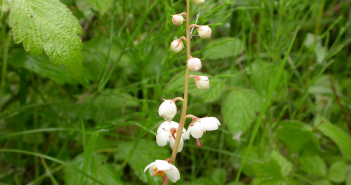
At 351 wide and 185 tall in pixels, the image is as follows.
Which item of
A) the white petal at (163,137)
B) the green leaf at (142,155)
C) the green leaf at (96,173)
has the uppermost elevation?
the white petal at (163,137)

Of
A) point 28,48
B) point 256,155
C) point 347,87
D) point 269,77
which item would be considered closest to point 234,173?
point 256,155

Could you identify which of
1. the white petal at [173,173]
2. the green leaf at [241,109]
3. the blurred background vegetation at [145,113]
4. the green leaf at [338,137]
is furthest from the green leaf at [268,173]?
the white petal at [173,173]

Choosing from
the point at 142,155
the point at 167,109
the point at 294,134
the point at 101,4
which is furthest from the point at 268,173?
the point at 101,4

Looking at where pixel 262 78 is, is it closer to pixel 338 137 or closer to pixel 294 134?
pixel 294 134

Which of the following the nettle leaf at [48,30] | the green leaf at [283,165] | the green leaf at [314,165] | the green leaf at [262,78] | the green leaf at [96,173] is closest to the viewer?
the nettle leaf at [48,30]

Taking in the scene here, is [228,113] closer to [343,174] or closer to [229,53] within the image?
[229,53]

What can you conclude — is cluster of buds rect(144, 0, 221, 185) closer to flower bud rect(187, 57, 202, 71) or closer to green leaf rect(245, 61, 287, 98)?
flower bud rect(187, 57, 202, 71)

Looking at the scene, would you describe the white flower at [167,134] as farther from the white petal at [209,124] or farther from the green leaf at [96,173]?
the green leaf at [96,173]
